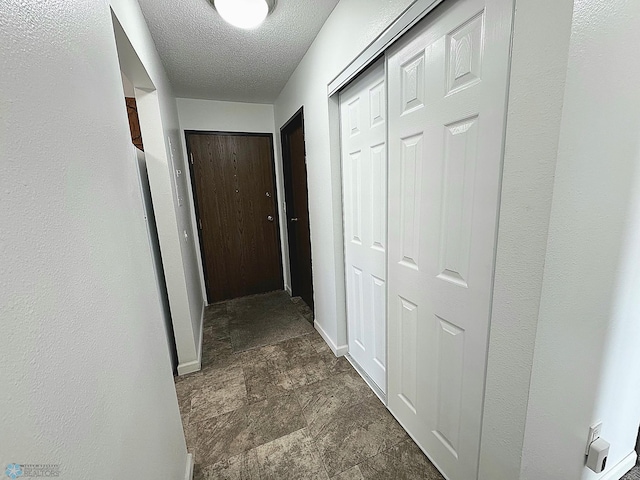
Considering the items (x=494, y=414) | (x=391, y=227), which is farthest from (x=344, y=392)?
(x=391, y=227)

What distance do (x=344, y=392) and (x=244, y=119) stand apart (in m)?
2.94

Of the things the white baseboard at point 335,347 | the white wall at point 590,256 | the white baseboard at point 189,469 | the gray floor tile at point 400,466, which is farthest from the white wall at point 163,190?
the white wall at point 590,256

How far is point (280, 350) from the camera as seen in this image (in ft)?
7.33

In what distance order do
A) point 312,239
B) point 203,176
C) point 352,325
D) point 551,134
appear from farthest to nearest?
point 203,176
point 312,239
point 352,325
point 551,134

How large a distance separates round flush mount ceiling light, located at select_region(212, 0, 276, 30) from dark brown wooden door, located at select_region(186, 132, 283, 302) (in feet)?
5.54

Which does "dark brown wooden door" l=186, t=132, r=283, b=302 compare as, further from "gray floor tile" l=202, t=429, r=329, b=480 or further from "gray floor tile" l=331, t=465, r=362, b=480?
"gray floor tile" l=331, t=465, r=362, b=480

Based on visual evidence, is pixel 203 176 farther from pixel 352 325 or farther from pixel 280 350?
pixel 352 325

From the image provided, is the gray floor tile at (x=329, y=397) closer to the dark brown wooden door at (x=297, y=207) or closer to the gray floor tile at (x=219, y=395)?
the gray floor tile at (x=219, y=395)

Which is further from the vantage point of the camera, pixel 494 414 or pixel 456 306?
pixel 456 306

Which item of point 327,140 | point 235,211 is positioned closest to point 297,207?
point 235,211

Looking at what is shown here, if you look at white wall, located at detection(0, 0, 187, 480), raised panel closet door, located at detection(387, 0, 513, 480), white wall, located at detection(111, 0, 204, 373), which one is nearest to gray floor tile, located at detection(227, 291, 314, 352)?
white wall, located at detection(111, 0, 204, 373)

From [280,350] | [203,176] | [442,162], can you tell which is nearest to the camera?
[442,162]

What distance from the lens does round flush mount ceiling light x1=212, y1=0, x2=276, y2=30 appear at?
4.54ft

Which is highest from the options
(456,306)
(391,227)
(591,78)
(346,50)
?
(346,50)
